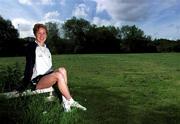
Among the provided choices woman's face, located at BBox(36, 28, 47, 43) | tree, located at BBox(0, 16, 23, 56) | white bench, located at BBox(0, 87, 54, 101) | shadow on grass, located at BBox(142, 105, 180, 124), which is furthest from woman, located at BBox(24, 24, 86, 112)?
tree, located at BBox(0, 16, 23, 56)

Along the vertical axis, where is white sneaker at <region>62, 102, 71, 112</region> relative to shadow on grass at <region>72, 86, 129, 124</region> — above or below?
above

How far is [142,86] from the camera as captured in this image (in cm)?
1569

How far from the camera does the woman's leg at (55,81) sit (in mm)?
9852

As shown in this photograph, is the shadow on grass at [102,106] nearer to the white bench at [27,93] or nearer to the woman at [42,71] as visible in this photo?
the woman at [42,71]

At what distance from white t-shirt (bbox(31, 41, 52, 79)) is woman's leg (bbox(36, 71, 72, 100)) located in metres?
0.23

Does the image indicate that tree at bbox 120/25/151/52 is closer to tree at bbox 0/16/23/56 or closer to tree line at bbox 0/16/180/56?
tree line at bbox 0/16/180/56

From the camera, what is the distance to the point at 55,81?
32.6 feet

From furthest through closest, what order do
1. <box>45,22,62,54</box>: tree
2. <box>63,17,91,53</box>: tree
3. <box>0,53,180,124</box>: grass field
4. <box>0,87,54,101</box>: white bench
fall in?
1. <box>63,17,91,53</box>: tree
2. <box>45,22,62,54</box>: tree
3. <box>0,87,54,101</box>: white bench
4. <box>0,53,180,124</box>: grass field

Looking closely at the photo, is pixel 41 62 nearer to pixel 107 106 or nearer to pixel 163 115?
pixel 107 106

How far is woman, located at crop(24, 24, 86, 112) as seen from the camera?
32.4ft

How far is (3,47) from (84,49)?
25250mm

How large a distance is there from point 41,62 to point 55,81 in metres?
0.54

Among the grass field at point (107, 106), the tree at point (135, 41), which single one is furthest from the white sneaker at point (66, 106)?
the tree at point (135, 41)

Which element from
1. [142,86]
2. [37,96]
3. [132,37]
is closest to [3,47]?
[132,37]
